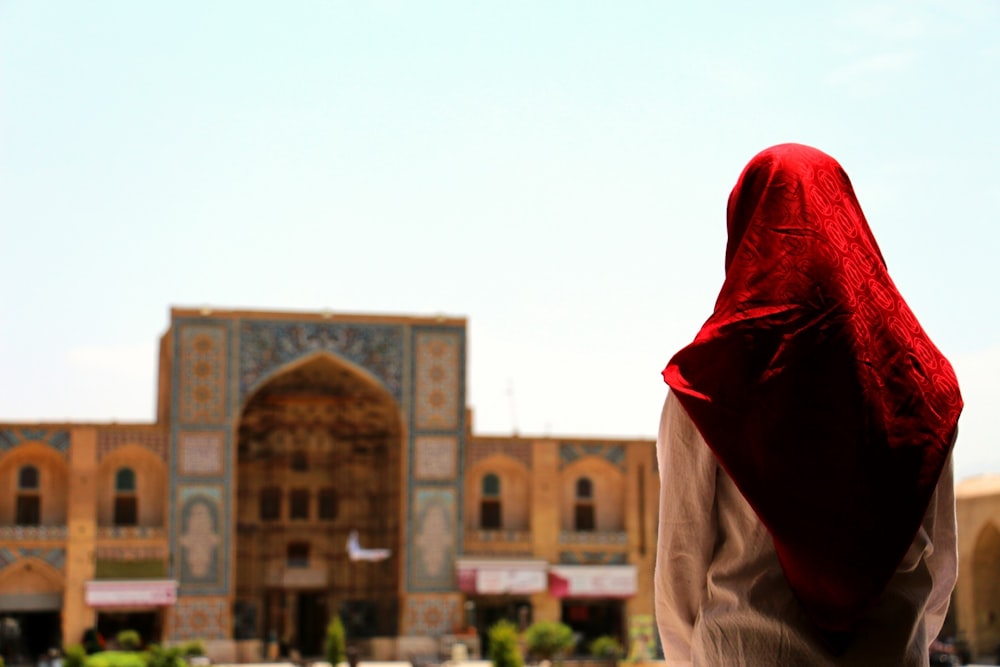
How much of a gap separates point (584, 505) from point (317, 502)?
4.74 meters

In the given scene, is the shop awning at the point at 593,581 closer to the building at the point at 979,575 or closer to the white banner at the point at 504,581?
the white banner at the point at 504,581

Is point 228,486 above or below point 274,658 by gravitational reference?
above

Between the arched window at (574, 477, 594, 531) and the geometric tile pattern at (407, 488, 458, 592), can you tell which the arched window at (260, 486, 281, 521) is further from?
the arched window at (574, 477, 594, 531)

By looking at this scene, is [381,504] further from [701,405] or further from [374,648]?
[701,405]

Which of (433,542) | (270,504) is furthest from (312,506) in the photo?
(433,542)

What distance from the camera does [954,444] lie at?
212cm

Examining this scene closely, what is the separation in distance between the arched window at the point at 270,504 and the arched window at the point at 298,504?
0.69 feet

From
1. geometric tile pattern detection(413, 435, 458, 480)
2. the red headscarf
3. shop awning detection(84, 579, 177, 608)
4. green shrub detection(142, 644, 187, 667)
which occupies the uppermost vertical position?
geometric tile pattern detection(413, 435, 458, 480)

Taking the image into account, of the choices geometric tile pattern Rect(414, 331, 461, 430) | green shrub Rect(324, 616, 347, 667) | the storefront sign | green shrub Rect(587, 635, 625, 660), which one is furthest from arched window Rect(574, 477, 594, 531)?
green shrub Rect(324, 616, 347, 667)

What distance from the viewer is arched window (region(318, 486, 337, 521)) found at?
97.0ft

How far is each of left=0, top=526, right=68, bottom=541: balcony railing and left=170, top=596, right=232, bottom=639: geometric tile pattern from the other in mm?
2198

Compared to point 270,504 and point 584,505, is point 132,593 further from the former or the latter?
point 584,505

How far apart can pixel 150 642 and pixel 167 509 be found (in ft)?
7.63

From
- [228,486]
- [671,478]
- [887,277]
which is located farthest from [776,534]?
[228,486]
